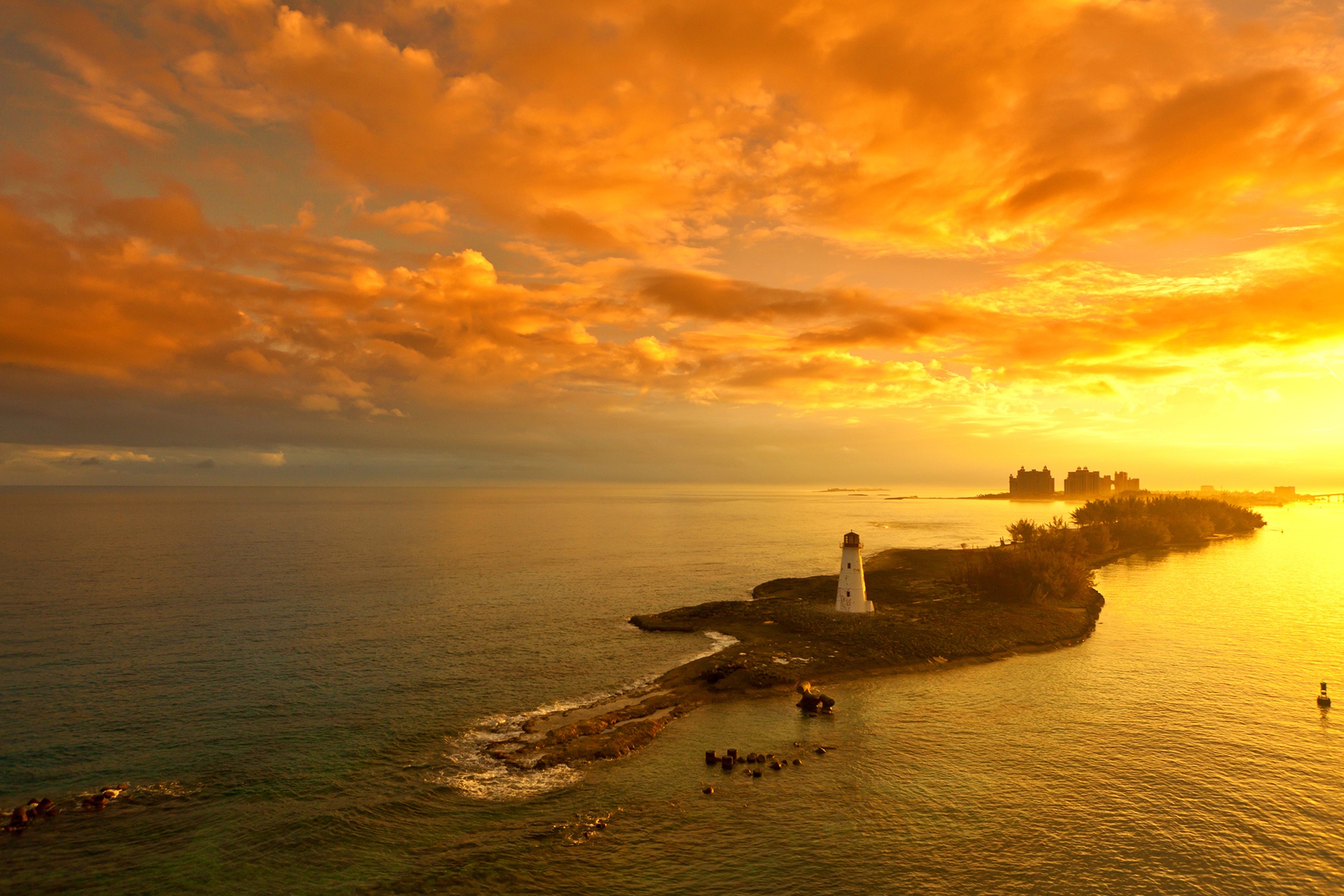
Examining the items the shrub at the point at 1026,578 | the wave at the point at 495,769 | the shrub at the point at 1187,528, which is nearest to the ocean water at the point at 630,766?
the wave at the point at 495,769

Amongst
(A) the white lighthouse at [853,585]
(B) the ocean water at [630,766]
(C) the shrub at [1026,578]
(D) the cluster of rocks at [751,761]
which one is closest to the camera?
(B) the ocean water at [630,766]

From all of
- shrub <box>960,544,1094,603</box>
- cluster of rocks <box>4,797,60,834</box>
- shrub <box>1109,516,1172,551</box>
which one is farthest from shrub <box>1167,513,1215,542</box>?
cluster of rocks <box>4,797,60,834</box>

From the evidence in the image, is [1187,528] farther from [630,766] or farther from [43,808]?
[43,808]

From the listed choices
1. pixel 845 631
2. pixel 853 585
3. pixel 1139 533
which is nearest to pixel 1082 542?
pixel 1139 533

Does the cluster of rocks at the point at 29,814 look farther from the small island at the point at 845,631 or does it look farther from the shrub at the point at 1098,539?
the shrub at the point at 1098,539

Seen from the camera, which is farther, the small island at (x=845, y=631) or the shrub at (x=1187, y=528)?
the shrub at (x=1187, y=528)

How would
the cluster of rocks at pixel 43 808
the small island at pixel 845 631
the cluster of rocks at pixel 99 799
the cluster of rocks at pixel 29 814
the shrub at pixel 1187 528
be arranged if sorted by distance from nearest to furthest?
the cluster of rocks at pixel 29 814 → the cluster of rocks at pixel 43 808 → the cluster of rocks at pixel 99 799 → the small island at pixel 845 631 → the shrub at pixel 1187 528

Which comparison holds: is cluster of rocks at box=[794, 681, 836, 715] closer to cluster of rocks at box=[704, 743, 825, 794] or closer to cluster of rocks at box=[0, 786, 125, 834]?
cluster of rocks at box=[704, 743, 825, 794]
